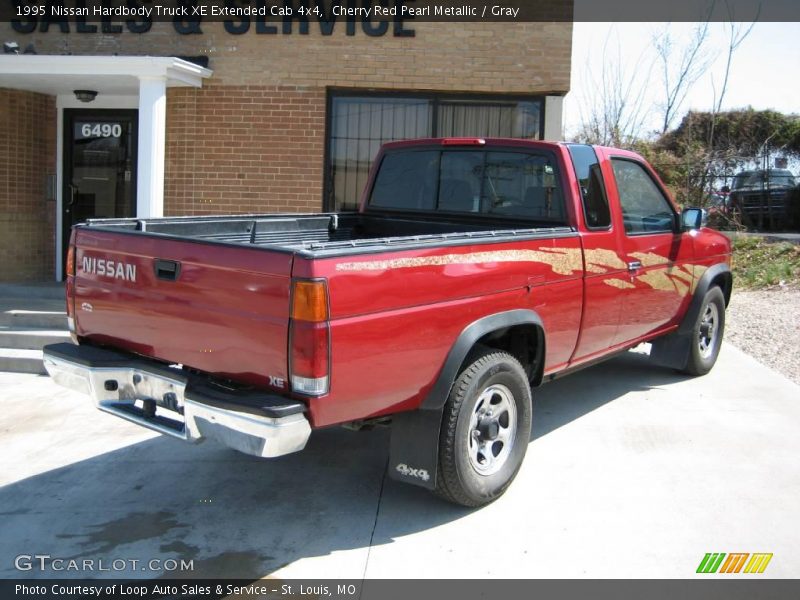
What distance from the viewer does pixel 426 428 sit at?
384 cm

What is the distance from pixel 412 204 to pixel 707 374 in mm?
3435

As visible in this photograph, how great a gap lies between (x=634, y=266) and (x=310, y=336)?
3.03 m

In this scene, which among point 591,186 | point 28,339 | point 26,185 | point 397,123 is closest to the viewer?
point 591,186

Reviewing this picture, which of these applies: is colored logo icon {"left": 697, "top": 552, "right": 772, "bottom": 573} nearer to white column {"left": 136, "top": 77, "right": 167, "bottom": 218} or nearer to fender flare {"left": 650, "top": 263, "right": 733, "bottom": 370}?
fender flare {"left": 650, "top": 263, "right": 733, "bottom": 370}

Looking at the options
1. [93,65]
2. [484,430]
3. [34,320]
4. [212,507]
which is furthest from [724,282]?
[93,65]

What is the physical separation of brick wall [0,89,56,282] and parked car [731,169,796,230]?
14.3 metres

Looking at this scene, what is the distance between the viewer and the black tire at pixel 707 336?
6746 millimetres

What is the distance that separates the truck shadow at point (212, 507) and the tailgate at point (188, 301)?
0.91 meters

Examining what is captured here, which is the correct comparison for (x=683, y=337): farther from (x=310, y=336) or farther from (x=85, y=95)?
(x=85, y=95)

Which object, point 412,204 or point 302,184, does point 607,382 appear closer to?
point 412,204

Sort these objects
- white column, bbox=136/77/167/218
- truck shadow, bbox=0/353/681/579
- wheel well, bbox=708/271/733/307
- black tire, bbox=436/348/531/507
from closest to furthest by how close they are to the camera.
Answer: truck shadow, bbox=0/353/681/579, black tire, bbox=436/348/531/507, wheel well, bbox=708/271/733/307, white column, bbox=136/77/167/218

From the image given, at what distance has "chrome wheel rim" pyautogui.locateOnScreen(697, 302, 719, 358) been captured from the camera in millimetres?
6980

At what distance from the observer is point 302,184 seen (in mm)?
9422

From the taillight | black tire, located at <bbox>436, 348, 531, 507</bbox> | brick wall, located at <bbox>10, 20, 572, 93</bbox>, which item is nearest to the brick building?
brick wall, located at <bbox>10, 20, 572, 93</bbox>
